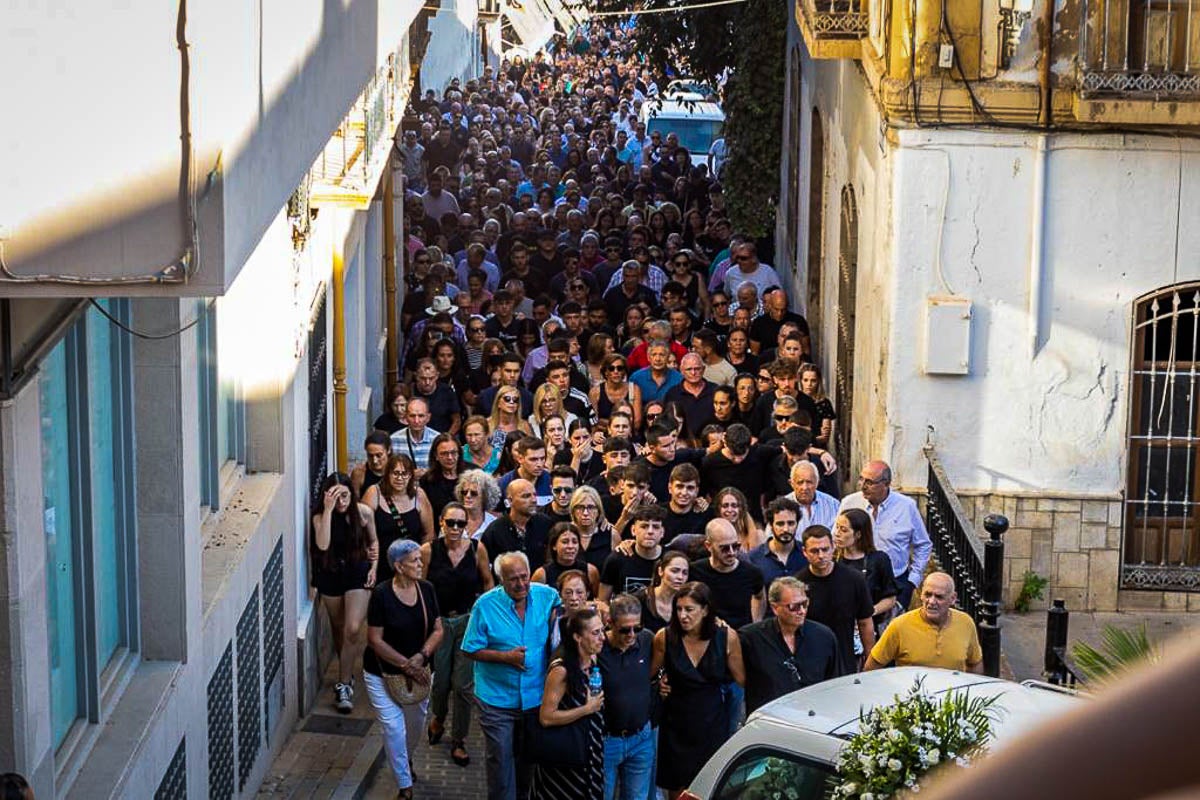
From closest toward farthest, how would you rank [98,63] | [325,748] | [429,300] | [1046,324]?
[98,63], [325,748], [1046,324], [429,300]

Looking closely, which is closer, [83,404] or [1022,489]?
[83,404]

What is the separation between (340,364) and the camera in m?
14.5

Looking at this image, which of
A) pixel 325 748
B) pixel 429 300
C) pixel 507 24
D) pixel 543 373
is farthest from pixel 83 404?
pixel 507 24

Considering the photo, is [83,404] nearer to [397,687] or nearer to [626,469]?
[397,687]

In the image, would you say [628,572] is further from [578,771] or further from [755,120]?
[755,120]

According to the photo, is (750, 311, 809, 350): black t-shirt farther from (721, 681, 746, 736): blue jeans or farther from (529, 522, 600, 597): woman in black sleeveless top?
(721, 681, 746, 736): blue jeans

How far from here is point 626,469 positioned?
36.2 ft

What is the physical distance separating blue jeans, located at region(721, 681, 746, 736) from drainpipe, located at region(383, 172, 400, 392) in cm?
1047

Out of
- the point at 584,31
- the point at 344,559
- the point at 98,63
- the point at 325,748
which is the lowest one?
the point at 325,748

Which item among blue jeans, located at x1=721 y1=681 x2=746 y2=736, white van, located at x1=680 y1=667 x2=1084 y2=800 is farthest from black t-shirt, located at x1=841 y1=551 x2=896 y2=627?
white van, located at x1=680 y1=667 x2=1084 y2=800

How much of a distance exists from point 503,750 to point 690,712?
0.97 meters

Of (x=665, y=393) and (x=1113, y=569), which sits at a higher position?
(x=665, y=393)

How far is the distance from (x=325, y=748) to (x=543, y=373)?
4.09 meters

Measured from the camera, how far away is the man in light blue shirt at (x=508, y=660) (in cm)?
914
